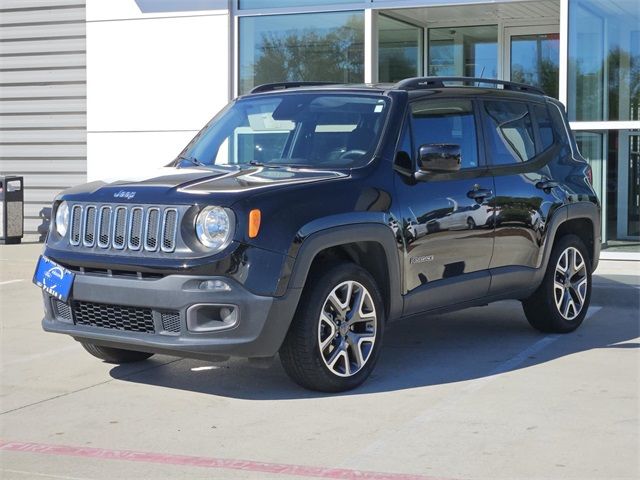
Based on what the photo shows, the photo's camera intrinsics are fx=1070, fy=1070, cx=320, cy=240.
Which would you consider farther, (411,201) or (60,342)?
(60,342)

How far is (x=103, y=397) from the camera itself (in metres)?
6.32

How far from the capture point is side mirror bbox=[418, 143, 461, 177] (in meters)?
6.71

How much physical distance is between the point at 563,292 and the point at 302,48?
6.88m

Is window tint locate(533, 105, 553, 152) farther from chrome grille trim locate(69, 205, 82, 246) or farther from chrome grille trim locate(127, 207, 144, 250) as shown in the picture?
chrome grille trim locate(69, 205, 82, 246)

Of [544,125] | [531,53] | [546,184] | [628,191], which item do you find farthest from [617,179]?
[546,184]

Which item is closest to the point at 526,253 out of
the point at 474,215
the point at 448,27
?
the point at 474,215

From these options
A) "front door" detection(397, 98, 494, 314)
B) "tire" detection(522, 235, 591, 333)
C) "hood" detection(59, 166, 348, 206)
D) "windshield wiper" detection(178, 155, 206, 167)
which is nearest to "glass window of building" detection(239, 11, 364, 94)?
"tire" detection(522, 235, 591, 333)

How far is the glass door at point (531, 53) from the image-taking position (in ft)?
47.5

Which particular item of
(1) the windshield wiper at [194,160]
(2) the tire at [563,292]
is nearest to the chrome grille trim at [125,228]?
(1) the windshield wiper at [194,160]

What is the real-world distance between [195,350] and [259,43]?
894cm

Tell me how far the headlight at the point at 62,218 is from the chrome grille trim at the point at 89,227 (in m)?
0.21

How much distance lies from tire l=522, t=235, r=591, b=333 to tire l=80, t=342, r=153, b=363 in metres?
3.01

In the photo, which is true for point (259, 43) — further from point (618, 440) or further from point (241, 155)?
point (618, 440)

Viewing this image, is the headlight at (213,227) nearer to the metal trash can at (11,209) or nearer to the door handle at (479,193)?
the door handle at (479,193)
